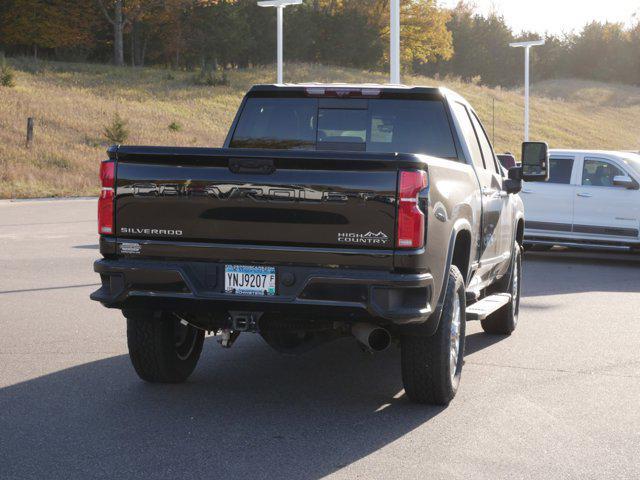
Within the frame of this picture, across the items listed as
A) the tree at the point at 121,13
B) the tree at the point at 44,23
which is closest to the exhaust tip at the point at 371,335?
the tree at the point at 121,13

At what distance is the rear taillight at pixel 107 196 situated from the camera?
20.9ft

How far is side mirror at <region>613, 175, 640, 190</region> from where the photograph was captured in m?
16.2

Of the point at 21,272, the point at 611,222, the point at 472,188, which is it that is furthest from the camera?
the point at 611,222

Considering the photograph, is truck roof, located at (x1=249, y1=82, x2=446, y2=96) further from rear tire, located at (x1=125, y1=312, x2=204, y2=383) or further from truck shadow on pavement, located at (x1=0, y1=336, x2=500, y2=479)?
truck shadow on pavement, located at (x1=0, y1=336, x2=500, y2=479)

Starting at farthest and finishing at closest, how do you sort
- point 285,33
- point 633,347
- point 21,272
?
point 285,33 → point 21,272 → point 633,347

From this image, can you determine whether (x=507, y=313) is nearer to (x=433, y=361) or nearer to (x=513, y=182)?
(x=513, y=182)

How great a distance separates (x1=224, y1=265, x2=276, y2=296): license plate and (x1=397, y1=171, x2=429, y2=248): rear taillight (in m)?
0.78

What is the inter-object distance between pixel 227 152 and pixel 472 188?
2089mm

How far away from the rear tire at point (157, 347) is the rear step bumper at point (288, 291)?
463 mm

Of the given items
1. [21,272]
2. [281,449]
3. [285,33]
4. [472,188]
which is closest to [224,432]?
[281,449]

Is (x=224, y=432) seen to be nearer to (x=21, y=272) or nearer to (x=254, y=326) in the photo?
(x=254, y=326)

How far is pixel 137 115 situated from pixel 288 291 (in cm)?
4447

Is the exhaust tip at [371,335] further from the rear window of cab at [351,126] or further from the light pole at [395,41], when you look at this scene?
the light pole at [395,41]

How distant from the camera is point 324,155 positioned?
5992 mm
